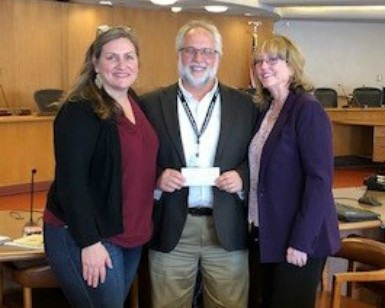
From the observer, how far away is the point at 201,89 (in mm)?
2656

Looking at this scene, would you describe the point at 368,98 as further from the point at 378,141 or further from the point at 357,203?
the point at 357,203

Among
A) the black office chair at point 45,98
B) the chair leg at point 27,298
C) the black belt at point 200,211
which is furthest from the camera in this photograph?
the black office chair at point 45,98

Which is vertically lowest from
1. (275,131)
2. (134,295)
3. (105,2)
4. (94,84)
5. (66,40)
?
(134,295)

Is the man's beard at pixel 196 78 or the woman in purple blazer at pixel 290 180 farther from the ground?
the man's beard at pixel 196 78

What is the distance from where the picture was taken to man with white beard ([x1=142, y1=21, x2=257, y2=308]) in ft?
8.47

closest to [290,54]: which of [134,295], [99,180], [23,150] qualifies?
[99,180]

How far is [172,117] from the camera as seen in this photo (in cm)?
263

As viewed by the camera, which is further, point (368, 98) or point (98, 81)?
point (368, 98)

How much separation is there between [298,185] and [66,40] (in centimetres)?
870

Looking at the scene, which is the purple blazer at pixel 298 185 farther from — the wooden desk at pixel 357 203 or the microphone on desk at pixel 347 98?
the microphone on desk at pixel 347 98

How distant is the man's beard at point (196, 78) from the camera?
8.49 feet

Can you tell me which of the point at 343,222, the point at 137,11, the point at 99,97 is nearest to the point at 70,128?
the point at 99,97

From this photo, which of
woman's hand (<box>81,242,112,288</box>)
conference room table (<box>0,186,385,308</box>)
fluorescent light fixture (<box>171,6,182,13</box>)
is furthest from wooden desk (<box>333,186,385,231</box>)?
fluorescent light fixture (<box>171,6,182,13</box>)

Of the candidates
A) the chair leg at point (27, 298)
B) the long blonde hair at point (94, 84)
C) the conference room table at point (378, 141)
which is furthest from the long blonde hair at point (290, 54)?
the conference room table at point (378, 141)
